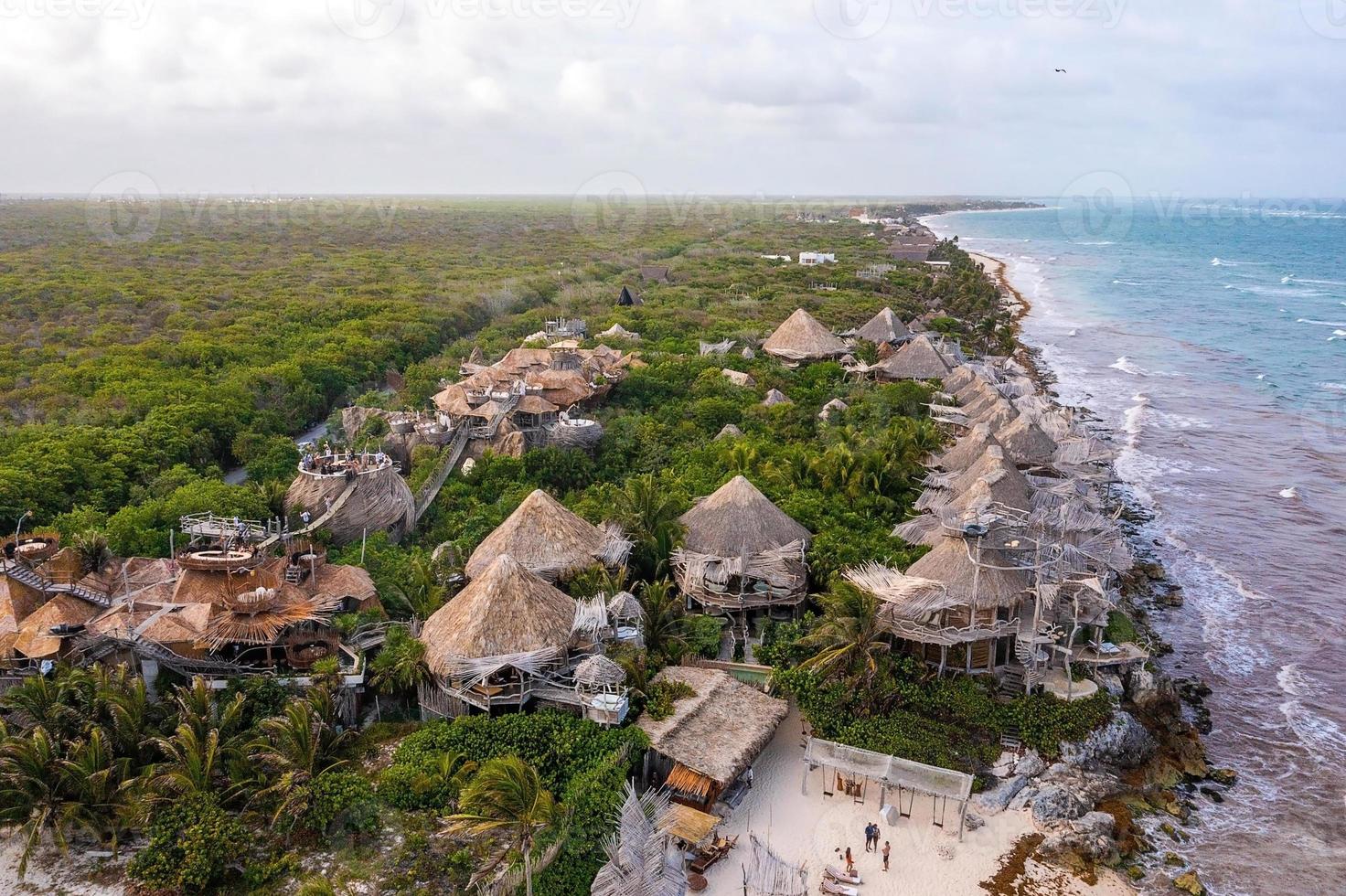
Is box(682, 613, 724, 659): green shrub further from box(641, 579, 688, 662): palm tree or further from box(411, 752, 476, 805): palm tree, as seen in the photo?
box(411, 752, 476, 805): palm tree

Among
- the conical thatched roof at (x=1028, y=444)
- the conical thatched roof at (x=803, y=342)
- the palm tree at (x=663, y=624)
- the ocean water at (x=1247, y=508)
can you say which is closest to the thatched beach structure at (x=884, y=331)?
the conical thatched roof at (x=803, y=342)

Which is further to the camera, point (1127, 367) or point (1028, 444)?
point (1127, 367)

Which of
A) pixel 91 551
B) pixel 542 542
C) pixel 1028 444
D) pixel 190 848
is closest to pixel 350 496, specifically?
pixel 91 551

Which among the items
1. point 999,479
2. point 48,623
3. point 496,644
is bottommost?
point 496,644

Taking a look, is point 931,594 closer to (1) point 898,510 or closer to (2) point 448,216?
(1) point 898,510

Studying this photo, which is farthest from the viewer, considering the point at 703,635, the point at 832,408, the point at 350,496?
the point at 832,408

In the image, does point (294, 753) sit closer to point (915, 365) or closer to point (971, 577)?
point (971, 577)

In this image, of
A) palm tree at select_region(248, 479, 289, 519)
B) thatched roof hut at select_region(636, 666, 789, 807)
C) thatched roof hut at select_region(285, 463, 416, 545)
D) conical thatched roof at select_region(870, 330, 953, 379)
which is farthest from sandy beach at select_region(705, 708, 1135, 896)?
conical thatched roof at select_region(870, 330, 953, 379)
